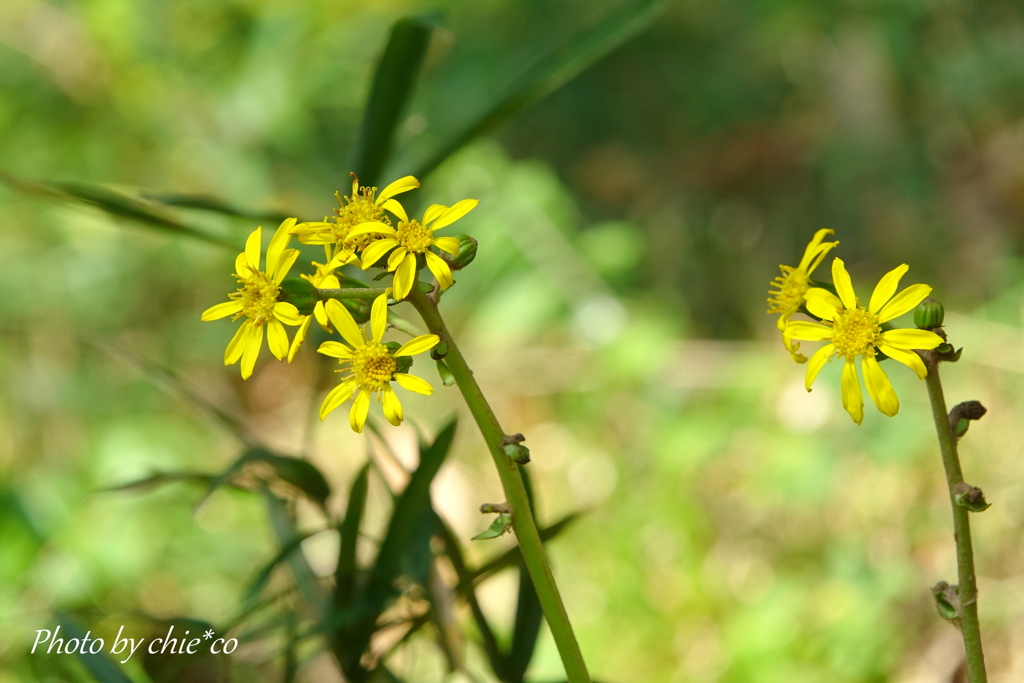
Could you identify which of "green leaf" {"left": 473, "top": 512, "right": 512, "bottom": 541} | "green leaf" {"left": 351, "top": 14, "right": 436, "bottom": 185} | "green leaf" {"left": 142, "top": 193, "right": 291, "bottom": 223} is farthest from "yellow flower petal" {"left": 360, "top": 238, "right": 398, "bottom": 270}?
"green leaf" {"left": 351, "top": 14, "right": 436, "bottom": 185}

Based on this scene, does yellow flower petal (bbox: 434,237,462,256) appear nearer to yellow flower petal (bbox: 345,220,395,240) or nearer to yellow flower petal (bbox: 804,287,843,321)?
yellow flower petal (bbox: 345,220,395,240)

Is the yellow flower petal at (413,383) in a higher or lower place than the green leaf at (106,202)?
lower

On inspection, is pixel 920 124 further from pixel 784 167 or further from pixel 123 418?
pixel 123 418

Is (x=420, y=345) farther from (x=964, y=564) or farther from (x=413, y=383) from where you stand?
(x=964, y=564)

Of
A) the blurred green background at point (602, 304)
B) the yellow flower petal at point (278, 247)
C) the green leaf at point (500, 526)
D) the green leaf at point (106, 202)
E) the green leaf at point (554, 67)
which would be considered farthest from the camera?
the blurred green background at point (602, 304)

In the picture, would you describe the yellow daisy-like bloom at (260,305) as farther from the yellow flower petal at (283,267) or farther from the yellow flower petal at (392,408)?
the yellow flower petal at (392,408)

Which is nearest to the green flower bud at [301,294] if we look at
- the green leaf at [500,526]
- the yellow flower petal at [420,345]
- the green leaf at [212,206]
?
the yellow flower petal at [420,345]

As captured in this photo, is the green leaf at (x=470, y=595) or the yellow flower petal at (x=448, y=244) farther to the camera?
the green leaf at (x=470, y=595)
